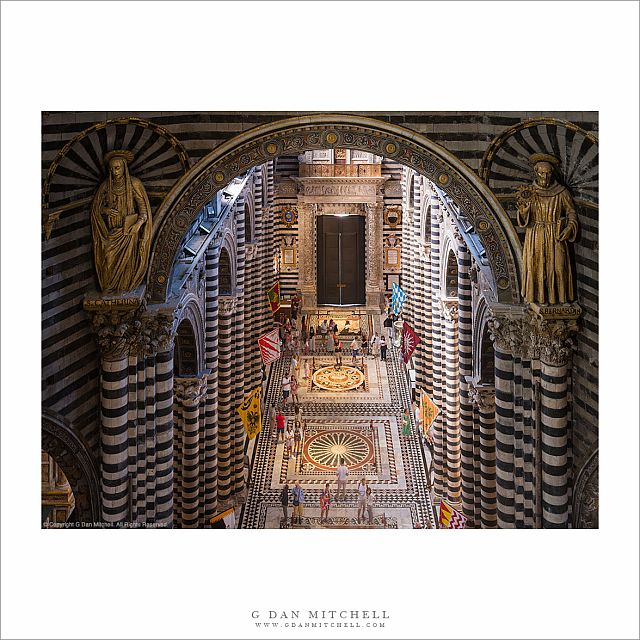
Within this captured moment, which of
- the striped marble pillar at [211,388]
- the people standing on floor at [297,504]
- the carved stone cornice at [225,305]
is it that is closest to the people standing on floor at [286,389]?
the carved stone cornice at [225,305]

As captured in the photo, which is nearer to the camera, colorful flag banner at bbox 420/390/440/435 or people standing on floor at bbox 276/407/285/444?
colorful flag banner at bbox 420/390/440/435

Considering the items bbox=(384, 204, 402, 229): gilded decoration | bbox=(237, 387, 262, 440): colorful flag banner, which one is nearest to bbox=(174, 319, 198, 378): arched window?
bbox=(237, 387, 262, 440): colorful flag banner

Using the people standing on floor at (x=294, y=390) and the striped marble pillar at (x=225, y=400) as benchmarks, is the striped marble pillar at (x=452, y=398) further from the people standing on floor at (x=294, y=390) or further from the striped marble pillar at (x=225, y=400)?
the people standing on floor at (x=294, y=390)

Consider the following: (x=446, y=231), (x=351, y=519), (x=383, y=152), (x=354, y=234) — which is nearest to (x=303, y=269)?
(x=354, y=234)

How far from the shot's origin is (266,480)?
22172 mm

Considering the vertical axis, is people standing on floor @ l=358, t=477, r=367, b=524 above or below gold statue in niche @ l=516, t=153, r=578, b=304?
below

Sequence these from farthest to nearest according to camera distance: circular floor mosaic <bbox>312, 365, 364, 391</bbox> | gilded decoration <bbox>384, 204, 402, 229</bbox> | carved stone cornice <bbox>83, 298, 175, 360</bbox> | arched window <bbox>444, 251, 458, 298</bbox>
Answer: gilded decoration <bbox>384, 204, 402, 229</bbox>, circular floor mosaic <bbox>312, 365, 364, 391</bbox>, arched window <bbox>444, 251, 458, 298</bbox>, carved stone cornice <bbox>83, 298, 175, 360</bbox>

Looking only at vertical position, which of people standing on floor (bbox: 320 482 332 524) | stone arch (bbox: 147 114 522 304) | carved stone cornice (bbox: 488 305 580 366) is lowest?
people standing on floor (bbox: 320 482 332 524)

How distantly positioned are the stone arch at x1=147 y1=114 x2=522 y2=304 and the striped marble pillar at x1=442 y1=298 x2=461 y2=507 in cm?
805

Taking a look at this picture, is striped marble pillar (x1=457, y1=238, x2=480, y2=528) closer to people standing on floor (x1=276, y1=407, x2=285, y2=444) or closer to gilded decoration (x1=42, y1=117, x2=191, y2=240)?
people standing on floor (x1=276, y1=407, x2=285, y2=444)

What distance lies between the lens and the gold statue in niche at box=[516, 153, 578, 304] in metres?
12.6

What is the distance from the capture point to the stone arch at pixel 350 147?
12.9 m

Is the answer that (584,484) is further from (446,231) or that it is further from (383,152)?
(446,231)

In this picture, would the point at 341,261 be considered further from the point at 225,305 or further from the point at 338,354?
the point at 225,305
